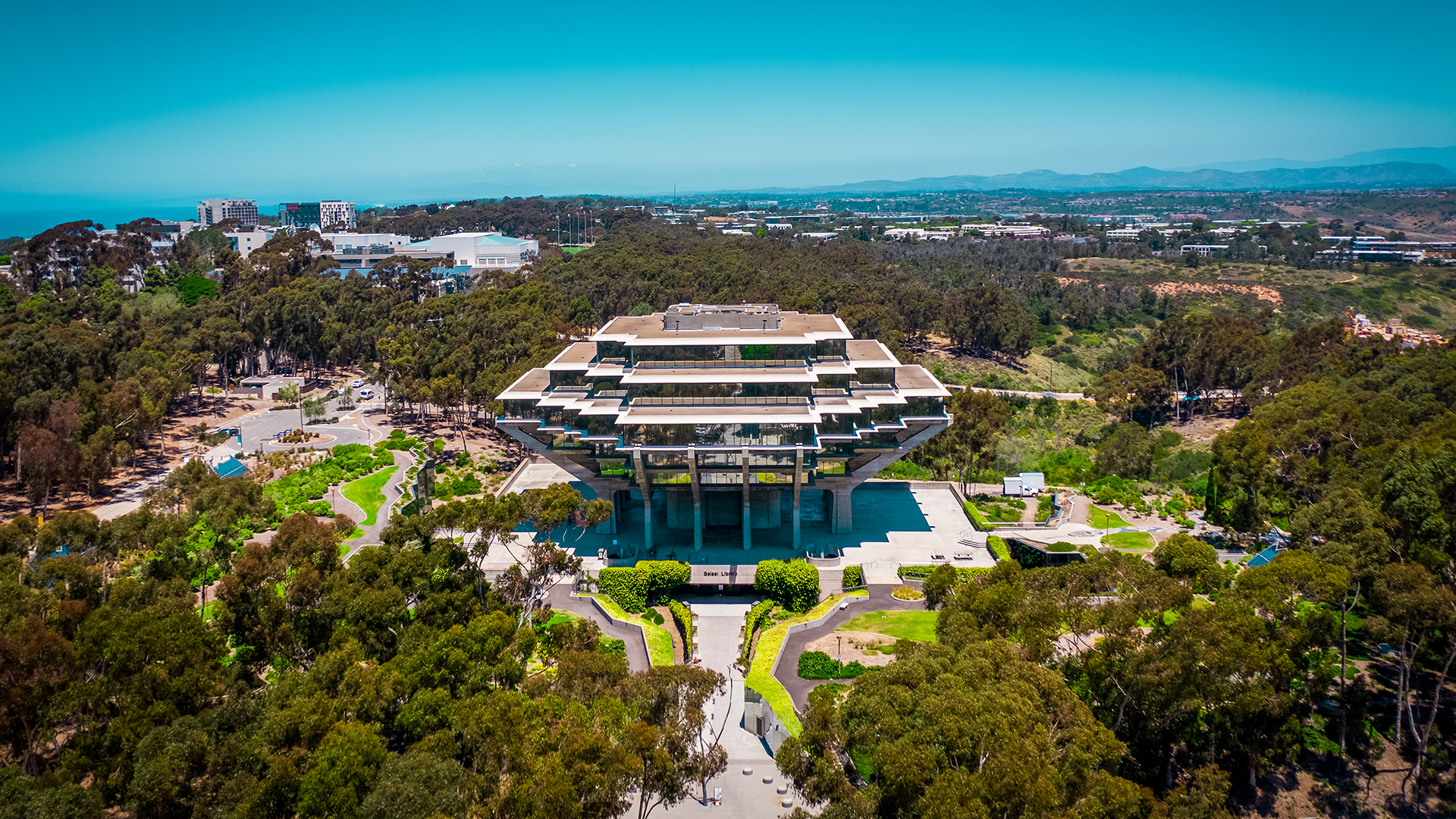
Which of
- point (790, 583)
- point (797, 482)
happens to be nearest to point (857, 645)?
point (790, 583)

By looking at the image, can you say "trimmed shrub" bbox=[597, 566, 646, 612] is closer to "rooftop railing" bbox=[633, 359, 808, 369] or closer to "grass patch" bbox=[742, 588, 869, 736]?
"grass patch" bbox=[742, 588, 869, 736]

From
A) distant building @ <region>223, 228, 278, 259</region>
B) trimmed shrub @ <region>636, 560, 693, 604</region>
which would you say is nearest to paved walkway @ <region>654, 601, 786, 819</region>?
trimmed shrub @ <region>636, 560, 693, 604</region>

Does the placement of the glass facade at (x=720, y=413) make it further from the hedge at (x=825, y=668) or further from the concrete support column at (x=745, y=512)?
the hedge at (x=825, y=668)

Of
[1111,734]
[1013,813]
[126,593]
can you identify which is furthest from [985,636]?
[126,593]

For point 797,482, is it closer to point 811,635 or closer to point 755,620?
point 755,620

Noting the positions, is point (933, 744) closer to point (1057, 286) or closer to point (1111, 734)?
point (1111, 734)
